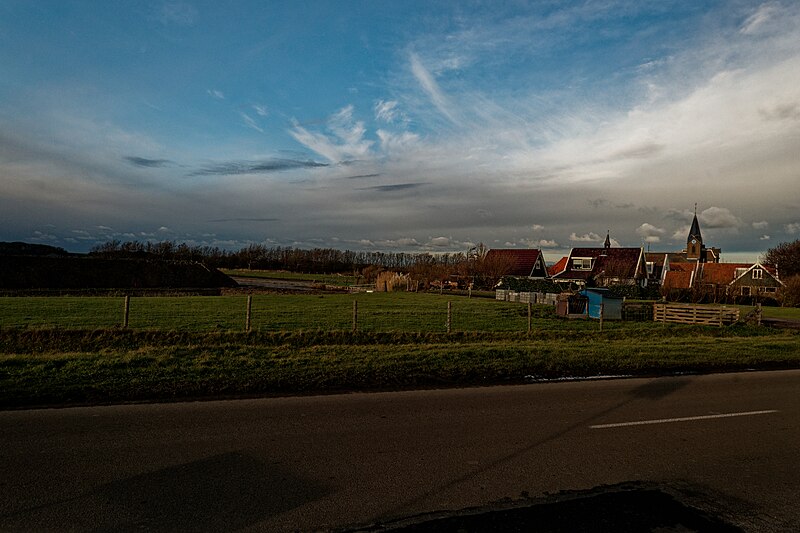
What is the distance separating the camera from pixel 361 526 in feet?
14.9

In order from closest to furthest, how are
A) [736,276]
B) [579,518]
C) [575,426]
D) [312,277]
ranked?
[579,518] < [575,426] < [736,276] < [312,277]

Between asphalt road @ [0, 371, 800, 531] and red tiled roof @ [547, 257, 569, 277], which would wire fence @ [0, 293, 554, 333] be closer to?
asphalt road @ [0, 371, 800, 531]

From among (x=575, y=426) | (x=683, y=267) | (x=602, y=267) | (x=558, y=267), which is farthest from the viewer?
(x=683, y=267)

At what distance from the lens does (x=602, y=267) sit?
71.6 m

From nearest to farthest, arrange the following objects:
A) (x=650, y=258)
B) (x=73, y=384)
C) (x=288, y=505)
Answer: (x=288, y=505) → (x=73, y=384) → (x=650, y=258)

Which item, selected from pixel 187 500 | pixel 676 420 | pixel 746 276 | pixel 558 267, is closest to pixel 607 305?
pixel 676 420

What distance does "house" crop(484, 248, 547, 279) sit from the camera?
234 feet

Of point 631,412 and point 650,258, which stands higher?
point 650,258

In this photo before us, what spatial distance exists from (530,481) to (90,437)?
17.6 ft

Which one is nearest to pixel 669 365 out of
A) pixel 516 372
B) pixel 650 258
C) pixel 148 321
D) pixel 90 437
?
pixel 516 372

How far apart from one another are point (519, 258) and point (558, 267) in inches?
284

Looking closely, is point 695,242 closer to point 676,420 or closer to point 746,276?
point 746,276

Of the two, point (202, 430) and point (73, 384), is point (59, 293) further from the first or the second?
point (202, 430)

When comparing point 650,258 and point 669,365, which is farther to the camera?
point 650,258
